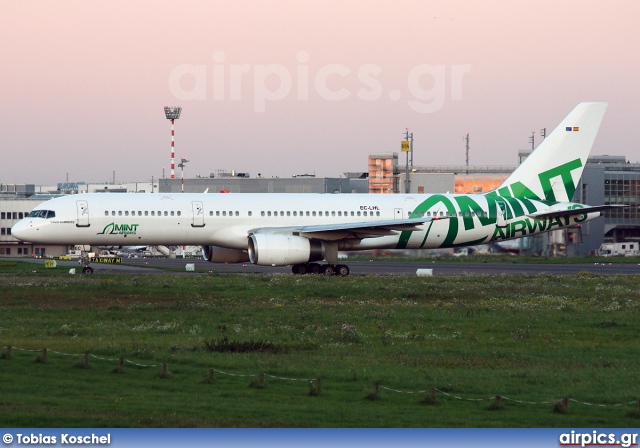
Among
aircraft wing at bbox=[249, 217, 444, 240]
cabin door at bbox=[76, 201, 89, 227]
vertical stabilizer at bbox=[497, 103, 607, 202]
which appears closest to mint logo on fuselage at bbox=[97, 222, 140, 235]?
cabin door at bbox=[76, 201, 89, 227]

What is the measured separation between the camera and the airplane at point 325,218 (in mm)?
48344

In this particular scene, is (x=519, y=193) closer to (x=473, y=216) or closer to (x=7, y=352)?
(x=473, y=216)

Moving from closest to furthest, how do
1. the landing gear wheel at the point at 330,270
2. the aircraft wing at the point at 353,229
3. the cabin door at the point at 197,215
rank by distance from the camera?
the aircraft wing at the point at 353,229 → the cabin door at the point at 197,215 → the landing gear wheel at the point at 330,270

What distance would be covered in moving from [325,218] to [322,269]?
286cm

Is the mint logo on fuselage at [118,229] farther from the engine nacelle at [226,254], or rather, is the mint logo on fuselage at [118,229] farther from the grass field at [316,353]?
the grass field at [316,353]

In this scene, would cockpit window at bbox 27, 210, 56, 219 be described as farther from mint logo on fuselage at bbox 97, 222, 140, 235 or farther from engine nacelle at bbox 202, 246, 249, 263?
engine nacelle at bbox 202, 246, 249, 263

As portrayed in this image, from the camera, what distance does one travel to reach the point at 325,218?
51594mm

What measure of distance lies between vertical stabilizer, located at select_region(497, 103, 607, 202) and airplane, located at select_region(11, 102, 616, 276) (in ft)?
0.20

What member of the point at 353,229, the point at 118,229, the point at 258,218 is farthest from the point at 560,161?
the point at 118,229

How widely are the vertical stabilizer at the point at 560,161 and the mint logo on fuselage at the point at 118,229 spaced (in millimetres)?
21352

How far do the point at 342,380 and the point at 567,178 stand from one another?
130ft

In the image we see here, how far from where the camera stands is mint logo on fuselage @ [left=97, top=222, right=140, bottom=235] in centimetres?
4844

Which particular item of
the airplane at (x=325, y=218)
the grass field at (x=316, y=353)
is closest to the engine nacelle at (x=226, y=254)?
the airplane at (x=325, y=218)

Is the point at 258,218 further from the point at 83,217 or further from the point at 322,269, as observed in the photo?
the point at 83,217
